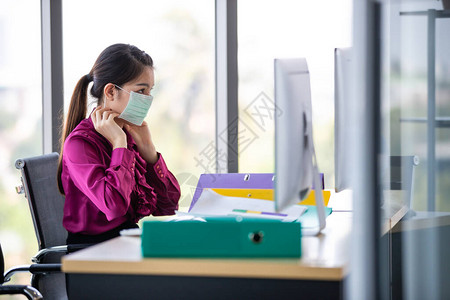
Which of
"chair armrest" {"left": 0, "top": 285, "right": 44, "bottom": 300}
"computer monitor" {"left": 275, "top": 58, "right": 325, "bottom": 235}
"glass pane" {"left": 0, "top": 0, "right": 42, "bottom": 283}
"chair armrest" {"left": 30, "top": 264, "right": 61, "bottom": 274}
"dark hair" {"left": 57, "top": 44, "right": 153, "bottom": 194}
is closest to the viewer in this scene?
"computer monitor" {"left": 275, "top": 58, "right": 325, "bottom": 235}

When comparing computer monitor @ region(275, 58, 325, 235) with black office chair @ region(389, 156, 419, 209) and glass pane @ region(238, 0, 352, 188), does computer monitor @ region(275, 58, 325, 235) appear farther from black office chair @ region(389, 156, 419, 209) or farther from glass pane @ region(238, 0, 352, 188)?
glass pane @ region(238, 0, 352, 188)

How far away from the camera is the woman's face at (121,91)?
217 centimetres

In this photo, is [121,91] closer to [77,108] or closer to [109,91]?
[109,91]

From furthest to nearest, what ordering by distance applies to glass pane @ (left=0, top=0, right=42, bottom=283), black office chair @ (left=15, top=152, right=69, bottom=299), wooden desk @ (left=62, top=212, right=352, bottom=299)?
glass pane @ (left=0, top=0, right=42, bottom=283) → black office chair @ (left=15, top=152, right=69, bottom=299) → wooden desk @ (left=62, top=212, right=352, bottom=299)

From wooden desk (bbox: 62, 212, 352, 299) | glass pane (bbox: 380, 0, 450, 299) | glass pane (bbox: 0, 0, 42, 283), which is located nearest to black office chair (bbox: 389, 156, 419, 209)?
glass pane (bbox: 380, 0, 450, 299)

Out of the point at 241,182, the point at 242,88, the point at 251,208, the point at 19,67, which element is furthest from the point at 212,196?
the point at 19,67

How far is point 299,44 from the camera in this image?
3465mm

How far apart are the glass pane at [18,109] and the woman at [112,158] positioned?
1.23 metres

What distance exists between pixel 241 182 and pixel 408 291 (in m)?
0.92

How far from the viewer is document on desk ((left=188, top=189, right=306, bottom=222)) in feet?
5.57

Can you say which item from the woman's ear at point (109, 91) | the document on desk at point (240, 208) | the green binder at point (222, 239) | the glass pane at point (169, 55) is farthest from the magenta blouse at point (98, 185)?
the glass pane at point (169, 55)

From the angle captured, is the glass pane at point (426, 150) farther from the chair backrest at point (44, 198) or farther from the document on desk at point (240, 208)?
the chair backrest at point (44, 198)

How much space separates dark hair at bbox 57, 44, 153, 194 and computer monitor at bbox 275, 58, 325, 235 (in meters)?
0.77

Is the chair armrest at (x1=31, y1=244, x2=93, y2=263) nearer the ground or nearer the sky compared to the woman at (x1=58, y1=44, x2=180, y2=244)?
nearer the ground
